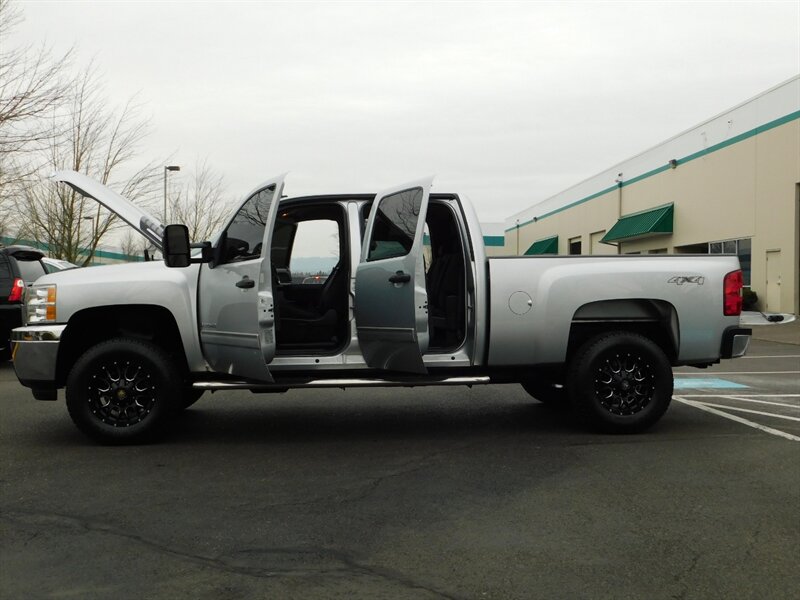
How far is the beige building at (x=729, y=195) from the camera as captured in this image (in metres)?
23.6

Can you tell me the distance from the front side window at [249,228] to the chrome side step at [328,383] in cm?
101

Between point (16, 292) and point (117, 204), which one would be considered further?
point (16, 292)

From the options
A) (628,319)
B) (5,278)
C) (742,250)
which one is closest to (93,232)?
(5,278)

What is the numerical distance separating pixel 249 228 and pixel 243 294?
59cm

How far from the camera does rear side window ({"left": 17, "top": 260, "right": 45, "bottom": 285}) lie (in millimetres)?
12562

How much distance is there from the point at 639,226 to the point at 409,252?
2978cm

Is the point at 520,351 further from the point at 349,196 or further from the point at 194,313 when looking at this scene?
the point at 194,313

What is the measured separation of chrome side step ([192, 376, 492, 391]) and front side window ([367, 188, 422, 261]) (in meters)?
1.02

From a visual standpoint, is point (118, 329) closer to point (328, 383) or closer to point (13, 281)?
point (328, 383)

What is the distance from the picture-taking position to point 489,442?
268 inches

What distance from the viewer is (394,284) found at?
251 inches

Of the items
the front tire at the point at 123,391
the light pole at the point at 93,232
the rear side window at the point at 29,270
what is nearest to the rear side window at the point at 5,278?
the rear side window at the point at 29,270

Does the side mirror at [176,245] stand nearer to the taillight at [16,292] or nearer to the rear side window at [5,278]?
the taillight at [16,292]

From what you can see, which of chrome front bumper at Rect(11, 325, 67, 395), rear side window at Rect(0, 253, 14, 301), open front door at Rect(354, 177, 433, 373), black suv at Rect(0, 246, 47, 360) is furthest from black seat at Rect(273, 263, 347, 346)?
rear side window at Rect(0, 253, 14, 301)
